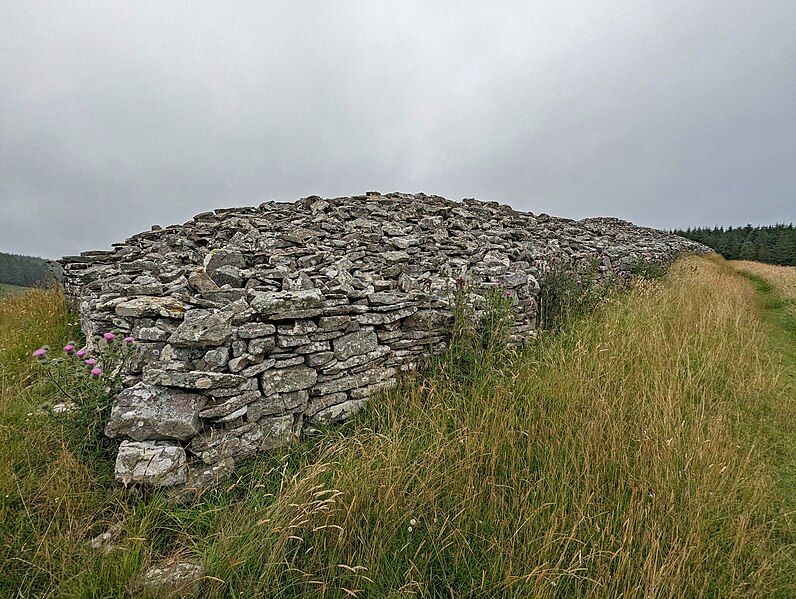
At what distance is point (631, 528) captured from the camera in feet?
7.07

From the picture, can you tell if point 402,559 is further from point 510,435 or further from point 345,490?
point 510,435

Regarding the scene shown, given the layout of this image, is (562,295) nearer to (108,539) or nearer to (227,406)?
(227,406)

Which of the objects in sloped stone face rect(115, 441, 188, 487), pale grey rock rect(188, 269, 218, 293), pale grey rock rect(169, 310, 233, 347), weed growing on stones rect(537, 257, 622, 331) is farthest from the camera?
weed growing on stones rect(537, 257, 622, 331)

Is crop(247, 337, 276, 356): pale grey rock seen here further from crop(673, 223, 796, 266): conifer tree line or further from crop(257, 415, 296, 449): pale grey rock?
crop(673, 223, 796, 266): conifer tree line

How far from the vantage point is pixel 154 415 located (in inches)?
103

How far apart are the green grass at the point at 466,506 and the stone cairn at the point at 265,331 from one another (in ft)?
0.89

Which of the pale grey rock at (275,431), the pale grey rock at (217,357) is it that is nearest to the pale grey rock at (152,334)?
the pale grey rock at (217,357)

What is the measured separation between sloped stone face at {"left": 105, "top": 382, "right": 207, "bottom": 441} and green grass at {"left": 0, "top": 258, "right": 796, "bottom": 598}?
38 cm

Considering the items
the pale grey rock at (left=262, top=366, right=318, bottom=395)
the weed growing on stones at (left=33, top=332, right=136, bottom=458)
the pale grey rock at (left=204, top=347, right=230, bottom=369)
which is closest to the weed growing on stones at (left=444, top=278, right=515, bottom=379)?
the pale grey rock at (left=262, top=366, right=318, bottom=395)

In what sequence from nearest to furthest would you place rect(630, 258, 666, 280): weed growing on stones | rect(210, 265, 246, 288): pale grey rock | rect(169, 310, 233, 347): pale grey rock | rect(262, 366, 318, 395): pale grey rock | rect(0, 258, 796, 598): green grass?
1. rect(0, 258, 796, 598): green grass
2. rect(169, 310, 233, 347): pale grey rock
3. rect(262, 366, 318, 395): pale grey rock
4. rect(210, 265, 246, 288): pale grey rock
5. rect(630, 258, 666, 280): weed growing on stones

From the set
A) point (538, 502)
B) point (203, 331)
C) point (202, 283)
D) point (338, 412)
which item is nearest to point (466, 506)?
point (538, 502)

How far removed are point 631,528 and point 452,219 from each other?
8169mm

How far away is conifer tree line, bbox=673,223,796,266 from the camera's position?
3569 cm

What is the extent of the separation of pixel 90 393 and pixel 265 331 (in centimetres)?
145
